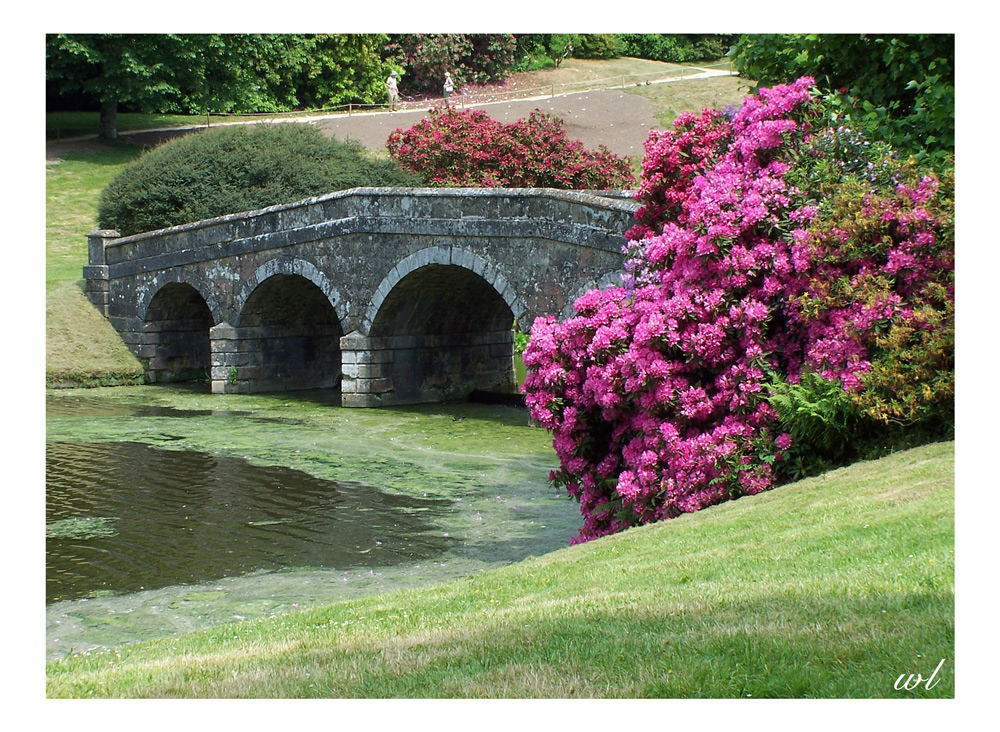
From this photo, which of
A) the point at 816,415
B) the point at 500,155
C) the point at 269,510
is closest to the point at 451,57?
the point at 500,155

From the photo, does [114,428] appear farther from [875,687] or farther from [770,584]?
[875,687]

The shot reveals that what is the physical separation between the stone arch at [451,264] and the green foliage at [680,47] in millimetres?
11179

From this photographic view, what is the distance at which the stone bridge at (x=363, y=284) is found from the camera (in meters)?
17.8

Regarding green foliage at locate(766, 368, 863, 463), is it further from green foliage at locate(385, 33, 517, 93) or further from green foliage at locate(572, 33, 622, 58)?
green foliage at locate(572, 33, 622, 58)

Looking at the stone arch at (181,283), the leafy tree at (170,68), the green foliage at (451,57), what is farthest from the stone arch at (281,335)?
the leafy tree at (170,68)

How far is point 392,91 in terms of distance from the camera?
3312cm

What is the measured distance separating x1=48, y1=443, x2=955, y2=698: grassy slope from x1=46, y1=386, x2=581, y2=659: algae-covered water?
5.82 ft

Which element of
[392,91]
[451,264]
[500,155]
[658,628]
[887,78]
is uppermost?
[392,91]

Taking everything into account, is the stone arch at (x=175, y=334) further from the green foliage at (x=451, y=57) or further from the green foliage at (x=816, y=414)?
the green foliage at (x=816, y=414)

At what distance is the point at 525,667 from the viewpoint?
15.5ft

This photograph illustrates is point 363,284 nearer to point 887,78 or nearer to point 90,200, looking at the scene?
point 887,78

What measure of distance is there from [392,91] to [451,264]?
1554 centimetres

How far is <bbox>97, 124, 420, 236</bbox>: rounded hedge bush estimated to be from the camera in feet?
88.7

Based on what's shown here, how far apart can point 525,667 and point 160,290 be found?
22.6 metres
